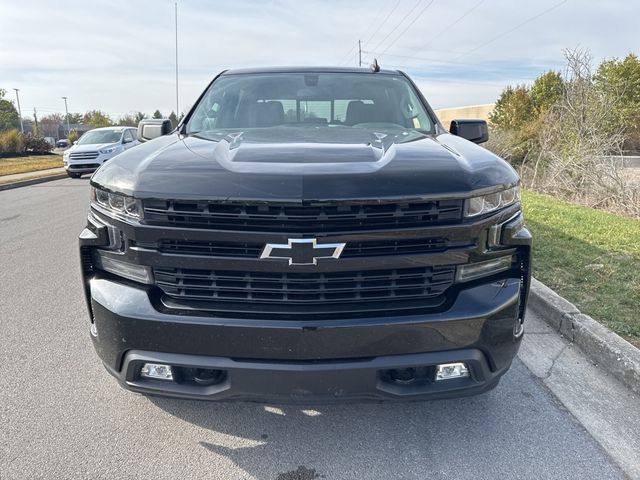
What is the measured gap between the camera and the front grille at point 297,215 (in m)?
1.89

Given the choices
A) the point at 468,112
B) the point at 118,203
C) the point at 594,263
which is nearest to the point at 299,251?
the point at 118,203

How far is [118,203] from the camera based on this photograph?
2076mm

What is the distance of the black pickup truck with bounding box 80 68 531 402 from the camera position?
75.3 inches

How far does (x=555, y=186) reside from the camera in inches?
450

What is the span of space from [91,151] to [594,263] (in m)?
16.0

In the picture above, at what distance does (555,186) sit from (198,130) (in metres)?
10.4

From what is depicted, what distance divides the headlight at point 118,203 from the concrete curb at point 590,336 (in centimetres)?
289

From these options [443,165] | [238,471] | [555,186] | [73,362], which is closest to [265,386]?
[238,471]

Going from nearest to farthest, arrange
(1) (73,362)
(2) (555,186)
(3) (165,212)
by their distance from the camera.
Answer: (3) (165,212) < (1) (73,362) < (2) (555,186)

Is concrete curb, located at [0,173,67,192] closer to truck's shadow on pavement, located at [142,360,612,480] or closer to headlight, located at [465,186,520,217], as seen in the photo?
truck's shadow on pavement, located at [142,360,612,480]

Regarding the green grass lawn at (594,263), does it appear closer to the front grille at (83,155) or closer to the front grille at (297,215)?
the front grille at (297,215)

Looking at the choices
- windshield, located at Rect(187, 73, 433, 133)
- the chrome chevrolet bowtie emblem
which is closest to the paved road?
the chrome chevrolet bowtie emblem

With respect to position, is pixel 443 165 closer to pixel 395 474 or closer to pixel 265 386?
pixel 265 386

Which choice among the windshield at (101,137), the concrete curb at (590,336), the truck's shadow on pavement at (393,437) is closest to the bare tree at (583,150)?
the concrete curb at (590,336)
